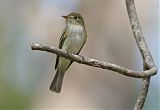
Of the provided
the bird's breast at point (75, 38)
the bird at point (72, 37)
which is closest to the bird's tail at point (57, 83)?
the bird at point (72, 37)

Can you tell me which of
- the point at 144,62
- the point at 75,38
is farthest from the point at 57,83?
the point at 144,62

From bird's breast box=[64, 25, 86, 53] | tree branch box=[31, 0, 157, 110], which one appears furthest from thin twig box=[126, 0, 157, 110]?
bird's breast box=[64, 25, 86, 53]

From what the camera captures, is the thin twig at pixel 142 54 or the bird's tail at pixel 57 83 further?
the bird's tail at pixel 57 83

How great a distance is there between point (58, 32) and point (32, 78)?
94cm

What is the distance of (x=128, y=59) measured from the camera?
412cm

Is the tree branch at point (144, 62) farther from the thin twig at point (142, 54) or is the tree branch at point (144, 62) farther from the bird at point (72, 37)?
the bird at point (72, 37)

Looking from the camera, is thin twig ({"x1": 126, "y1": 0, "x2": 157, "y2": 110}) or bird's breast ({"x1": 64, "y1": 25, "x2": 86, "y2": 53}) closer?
thin twig ({"x1": 126, "y1": 0, "x2": 157, "y2": 110})

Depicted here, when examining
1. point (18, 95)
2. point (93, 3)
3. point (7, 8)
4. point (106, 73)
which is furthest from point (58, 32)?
point (7, 8)

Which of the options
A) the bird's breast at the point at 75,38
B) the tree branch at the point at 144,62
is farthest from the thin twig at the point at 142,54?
the bird's breast at the point at 75,38

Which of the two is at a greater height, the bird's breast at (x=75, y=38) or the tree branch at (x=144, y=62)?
the tree branch at (x=144, y=62)

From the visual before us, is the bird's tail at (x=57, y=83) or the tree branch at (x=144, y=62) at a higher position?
the tree branch at (x=144, y=62)

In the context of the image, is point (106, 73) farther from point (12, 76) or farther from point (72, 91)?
point (12, 76)

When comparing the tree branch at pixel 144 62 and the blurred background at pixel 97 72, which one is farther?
the blurred background at pixel 97 72

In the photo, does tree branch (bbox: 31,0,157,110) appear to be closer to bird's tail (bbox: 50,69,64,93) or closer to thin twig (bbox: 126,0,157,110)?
thin twig (bbox: 126,0,157,110)
